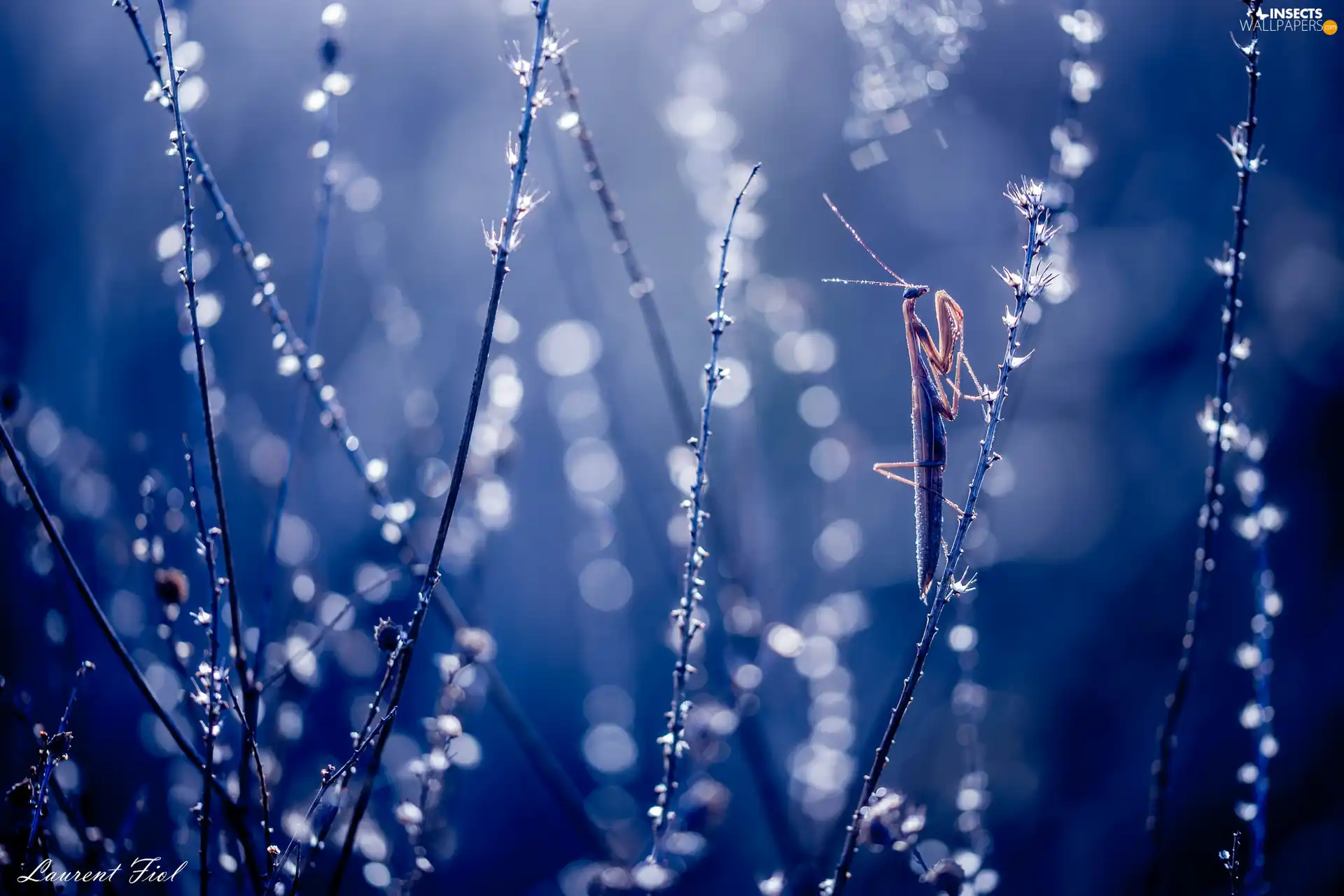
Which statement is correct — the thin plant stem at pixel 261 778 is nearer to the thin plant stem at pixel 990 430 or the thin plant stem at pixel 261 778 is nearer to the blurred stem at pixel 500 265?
the blurred stem at pixel 500 265

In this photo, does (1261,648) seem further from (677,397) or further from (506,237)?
(506,237)

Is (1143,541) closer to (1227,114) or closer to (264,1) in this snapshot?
(1227,114)

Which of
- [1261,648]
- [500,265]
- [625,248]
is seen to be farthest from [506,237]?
[1261,648]

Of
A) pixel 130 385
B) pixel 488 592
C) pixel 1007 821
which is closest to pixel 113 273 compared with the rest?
pixel 130 385

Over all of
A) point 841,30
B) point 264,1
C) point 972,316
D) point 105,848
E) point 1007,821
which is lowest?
point 1007,821
